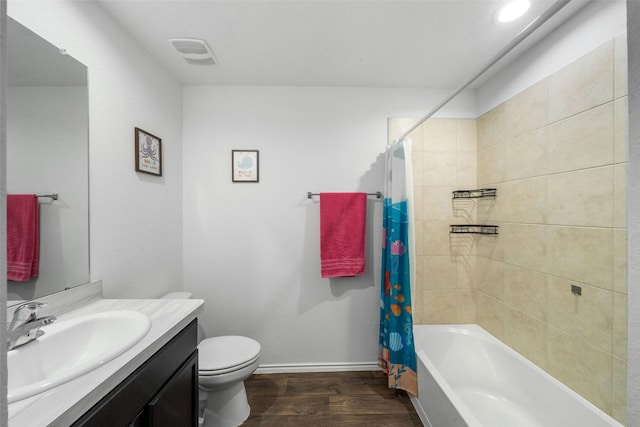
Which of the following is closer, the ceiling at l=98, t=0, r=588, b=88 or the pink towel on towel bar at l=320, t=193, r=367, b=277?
the ceiling at l=98, t=0, r=588, b=88

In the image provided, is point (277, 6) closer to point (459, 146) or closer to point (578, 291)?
point (459, 146)

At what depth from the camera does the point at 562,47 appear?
137cm

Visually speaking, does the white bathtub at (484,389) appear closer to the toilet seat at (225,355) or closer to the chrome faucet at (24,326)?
the toilet seat at (225,355)

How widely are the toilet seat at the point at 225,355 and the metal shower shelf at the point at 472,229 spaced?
5.64ft

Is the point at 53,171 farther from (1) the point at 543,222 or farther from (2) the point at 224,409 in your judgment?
(1) the point at 543,222

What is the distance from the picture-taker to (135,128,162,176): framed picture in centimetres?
150

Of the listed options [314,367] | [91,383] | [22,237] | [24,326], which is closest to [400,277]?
[314,367]

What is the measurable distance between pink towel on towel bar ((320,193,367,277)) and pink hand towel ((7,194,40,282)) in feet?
4.91

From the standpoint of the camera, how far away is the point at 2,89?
26 cm

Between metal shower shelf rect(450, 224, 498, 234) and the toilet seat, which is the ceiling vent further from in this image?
metal shower shelf rect(450, 224, 498, 234)

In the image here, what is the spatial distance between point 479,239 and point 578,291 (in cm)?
78

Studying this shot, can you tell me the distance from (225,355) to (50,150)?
1342 millimetres

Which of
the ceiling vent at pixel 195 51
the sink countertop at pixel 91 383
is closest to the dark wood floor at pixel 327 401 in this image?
the sink countertop at pixel 91 383

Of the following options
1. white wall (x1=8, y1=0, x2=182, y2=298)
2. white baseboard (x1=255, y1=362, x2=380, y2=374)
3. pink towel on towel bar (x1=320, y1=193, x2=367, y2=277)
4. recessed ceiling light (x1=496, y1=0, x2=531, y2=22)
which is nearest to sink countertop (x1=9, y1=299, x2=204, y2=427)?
white wall (x1=8, y1=0, x2=182, y2=298)
